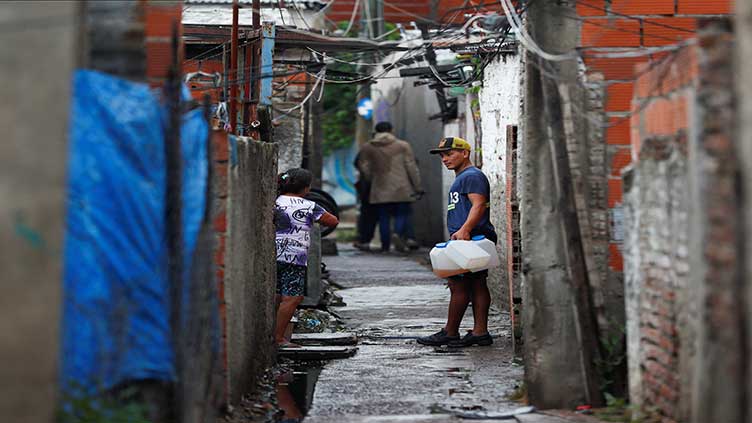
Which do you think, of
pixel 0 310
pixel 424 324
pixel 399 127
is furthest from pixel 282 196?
pixel 399 127

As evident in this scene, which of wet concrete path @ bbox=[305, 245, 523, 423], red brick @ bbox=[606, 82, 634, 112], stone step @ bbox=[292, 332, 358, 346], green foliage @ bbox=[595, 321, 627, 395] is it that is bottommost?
wet concrete path @ bbox=[305, 245, 523, 423]

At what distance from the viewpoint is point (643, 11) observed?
773 cm

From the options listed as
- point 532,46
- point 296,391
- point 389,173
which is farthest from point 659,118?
point 389,173

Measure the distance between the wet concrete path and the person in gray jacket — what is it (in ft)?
13.1

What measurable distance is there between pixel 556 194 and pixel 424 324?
171 inches

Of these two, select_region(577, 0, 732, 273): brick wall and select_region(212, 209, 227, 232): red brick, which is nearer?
select_region(212, 209, 227, 232): red brick

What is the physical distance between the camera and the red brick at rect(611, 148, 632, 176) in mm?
7578

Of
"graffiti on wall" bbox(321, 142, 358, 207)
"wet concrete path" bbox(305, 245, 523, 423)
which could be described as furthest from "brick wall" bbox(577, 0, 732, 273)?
"graffiti on wall" bbox(321, 142, 358, 207)

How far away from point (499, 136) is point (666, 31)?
434 cm

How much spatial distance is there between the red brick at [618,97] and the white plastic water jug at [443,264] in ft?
7.88

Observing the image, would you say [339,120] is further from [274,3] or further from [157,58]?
[157,58]

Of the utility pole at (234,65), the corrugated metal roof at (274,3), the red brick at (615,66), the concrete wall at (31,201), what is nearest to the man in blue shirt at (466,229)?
the utility pole at (234,65)

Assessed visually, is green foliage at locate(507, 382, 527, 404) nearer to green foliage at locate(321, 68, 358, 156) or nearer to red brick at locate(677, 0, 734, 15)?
red brick at locate(677, 0, 734, 15)

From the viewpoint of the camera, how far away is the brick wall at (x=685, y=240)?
16.2ft
